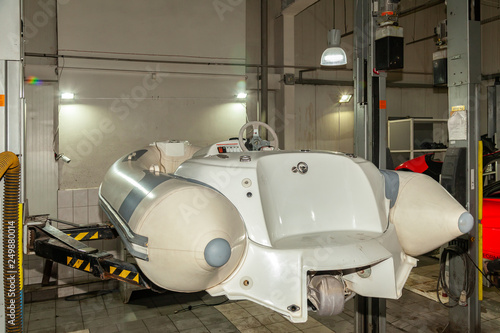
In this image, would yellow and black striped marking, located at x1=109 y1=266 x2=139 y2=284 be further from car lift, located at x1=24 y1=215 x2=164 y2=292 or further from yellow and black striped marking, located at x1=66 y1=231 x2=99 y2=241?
yellow and black striped marking, located at x1=66 y1=231 x2=99 y2=241

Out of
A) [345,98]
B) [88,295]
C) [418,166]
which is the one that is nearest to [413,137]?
[345,98]

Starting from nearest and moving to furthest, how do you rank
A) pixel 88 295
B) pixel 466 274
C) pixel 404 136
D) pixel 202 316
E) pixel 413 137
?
pixel 466 274 → pixel 202 316 → pixel 88 295 → pixel 404 136 → pixel 413 137

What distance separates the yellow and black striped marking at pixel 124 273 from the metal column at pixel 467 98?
9.44ft

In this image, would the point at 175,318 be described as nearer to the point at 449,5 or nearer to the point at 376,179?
the point at 376,179

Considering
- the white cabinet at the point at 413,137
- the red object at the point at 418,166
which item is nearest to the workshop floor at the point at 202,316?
the red object at the point at 418,166

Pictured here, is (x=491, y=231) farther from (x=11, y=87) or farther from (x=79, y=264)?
(x=11, y=87)

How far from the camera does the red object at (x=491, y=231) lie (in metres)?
4.30

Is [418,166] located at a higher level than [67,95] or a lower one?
lower

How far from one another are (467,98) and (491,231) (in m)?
1.52

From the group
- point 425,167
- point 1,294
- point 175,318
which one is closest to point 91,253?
point 1,294

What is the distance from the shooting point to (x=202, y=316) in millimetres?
4840

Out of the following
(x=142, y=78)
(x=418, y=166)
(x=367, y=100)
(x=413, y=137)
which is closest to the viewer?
(x=367, y=100)

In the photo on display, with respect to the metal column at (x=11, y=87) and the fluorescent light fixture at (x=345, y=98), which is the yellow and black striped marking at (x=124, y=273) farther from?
the fluorescent light fixture at (x=345, y=98)

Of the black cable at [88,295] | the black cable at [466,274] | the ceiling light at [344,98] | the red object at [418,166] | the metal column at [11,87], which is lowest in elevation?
the black cable at [88,295]
